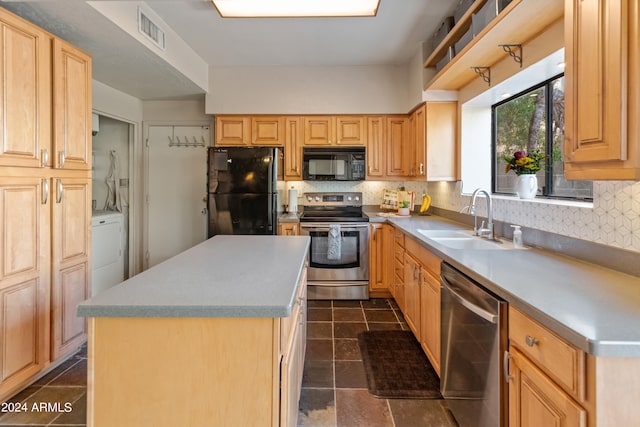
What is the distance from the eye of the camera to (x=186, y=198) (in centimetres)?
440

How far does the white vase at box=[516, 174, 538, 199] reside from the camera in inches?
83.6

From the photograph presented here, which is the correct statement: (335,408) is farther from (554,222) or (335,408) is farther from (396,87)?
(396,87)

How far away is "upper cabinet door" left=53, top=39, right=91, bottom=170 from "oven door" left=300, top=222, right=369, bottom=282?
211cm

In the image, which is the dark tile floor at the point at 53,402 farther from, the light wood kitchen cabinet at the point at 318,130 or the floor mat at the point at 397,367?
the light wood kitchen cabinet at the point at 318,130

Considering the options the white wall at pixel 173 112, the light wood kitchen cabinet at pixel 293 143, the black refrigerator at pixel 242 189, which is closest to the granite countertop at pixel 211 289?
the black refrigerator at pixel 242 189

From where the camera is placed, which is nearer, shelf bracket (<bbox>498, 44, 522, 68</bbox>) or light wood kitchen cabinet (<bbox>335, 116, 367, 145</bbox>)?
shelf bracket (<bbox>498, 44, 522, 68</bbox>)

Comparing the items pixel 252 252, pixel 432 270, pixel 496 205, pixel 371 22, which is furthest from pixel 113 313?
pixel 371 22

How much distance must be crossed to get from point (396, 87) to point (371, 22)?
1.13 m

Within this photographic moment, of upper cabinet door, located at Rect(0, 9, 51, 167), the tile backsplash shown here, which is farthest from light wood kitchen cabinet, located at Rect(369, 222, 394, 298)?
upper cabinet door, located at Rect(0, 9, 51, 167)

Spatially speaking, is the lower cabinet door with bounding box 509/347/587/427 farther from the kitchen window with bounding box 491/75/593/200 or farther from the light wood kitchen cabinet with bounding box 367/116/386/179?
the light wood kitchen cabinet with bounding box 367/116/386/179

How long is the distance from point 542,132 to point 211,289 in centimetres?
243

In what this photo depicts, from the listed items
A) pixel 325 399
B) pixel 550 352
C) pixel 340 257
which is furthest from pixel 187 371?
pixel 340 257

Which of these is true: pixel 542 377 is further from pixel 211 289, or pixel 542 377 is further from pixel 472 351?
pixel 211 289

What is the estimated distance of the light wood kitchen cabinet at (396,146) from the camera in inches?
157
